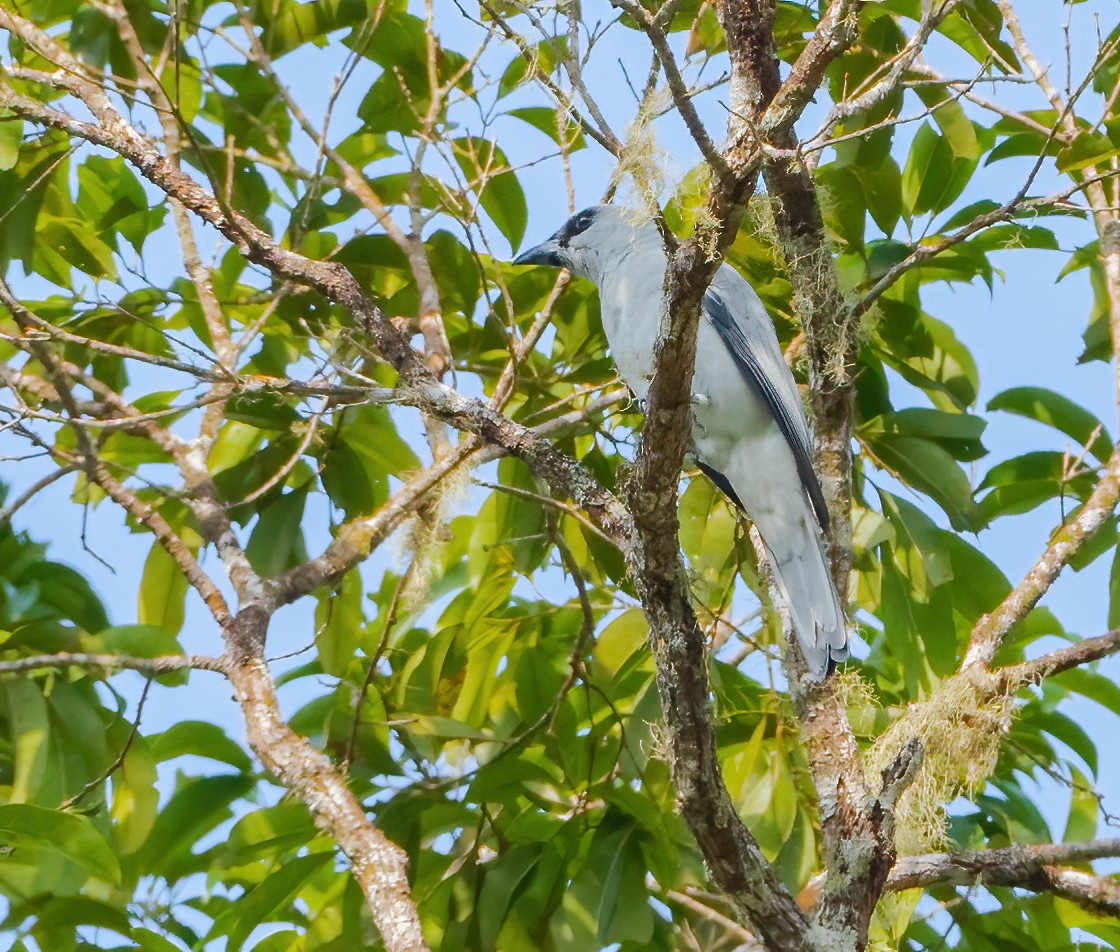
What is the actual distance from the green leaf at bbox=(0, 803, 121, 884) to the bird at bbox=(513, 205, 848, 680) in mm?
1468

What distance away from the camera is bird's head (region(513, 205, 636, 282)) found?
345cm

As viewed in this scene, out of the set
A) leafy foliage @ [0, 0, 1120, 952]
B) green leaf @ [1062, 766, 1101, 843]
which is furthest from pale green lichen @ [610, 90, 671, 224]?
green leaf @ [1062, 766, 1101, 843]

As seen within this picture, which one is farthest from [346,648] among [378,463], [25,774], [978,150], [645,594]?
[978,150]

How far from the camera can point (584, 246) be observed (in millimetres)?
3562

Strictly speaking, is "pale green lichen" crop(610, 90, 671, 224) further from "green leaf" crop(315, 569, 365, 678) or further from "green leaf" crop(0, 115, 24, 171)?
"green leaf" crop(0, 115, 24, 171)

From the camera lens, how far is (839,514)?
9.33 ft

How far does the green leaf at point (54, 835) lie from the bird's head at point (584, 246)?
1855mm

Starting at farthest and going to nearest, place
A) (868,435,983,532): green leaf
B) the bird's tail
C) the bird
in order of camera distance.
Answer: (868,435,983,532): green leaf < the bird < the bird's tail

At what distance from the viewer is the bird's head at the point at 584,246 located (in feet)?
11.3

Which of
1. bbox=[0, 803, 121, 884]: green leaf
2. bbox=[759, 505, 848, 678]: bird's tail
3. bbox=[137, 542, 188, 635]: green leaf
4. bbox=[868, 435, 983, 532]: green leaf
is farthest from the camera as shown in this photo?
bbox=[137, 542, 188, 635]: green leaf

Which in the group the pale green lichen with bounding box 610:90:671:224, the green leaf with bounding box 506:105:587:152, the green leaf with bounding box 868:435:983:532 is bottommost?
the green leaf with bounding box 868:435:983:532

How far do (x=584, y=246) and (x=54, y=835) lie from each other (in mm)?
2030

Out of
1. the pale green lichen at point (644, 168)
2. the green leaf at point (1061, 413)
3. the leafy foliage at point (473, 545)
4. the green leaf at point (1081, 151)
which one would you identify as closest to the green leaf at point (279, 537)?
the leafy foliage at point (473, 545)

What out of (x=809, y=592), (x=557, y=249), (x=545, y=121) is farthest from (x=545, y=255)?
(x=809, y=592)
